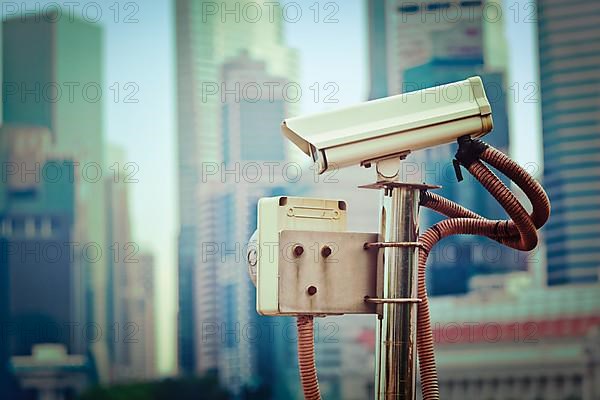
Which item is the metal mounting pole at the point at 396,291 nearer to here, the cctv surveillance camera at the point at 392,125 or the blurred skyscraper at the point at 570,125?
the cctv surveillance camera at the point at 392,125

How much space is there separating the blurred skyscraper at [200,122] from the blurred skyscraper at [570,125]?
1730cm

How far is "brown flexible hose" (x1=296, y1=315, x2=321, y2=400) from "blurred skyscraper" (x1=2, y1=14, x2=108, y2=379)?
77.7 metres

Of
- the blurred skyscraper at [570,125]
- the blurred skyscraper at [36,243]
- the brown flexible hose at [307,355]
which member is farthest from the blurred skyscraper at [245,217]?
the brown flexible hose at [307,355]

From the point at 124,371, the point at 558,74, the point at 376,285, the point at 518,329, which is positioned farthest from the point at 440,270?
the point at 376,285

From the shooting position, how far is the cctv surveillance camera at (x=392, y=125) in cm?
336

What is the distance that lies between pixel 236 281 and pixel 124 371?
8.62m

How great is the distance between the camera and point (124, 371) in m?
79.4

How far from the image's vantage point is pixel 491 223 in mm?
3676

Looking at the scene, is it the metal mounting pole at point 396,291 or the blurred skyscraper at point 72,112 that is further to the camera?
the blurred skyscraper at point 72,112

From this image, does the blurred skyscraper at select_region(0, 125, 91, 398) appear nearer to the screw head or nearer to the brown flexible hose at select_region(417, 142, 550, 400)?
the brown flexible hose at select_region(417, 142, 550, 400)

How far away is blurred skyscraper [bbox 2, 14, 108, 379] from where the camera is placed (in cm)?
8219

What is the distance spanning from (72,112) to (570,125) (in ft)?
104

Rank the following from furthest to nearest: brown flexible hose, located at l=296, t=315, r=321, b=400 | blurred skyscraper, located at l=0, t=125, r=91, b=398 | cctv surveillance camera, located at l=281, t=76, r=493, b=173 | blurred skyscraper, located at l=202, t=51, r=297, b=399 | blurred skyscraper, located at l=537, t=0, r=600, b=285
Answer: blurred skyscraper, located at l=0, t=125, r=91, b=398 → blurred skyscraper, located at l=537, t=0, r=600, b=285 → blurred skyscraper, located at l=202, t=51, r=297, b=399 → brown flexible hose, located at l=296, t=315, r=321, b=400 → cctv surveillance camera, located at l=281, t=76, r=493, b=173

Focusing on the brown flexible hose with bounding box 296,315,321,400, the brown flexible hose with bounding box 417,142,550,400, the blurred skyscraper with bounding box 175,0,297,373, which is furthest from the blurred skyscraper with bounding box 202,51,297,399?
the brown flexible hose with bounding box 296,315,321,400
